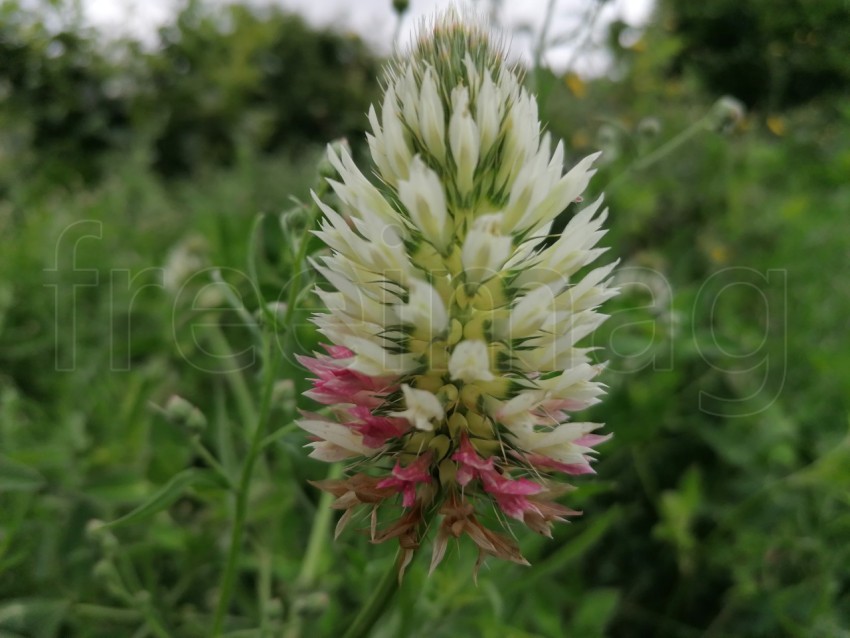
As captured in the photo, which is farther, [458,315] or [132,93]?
[132,93]

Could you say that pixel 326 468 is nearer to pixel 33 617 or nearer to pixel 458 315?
pixel 33 617

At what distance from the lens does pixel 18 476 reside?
122 cm

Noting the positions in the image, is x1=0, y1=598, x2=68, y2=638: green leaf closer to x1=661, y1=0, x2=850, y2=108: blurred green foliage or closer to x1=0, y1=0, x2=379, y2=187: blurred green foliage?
x1=0, y1=0, x2=379, y2=187: blurred green foliage

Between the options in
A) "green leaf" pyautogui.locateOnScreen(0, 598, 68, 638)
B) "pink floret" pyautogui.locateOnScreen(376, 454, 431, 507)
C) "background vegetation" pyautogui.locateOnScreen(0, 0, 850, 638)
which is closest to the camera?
"pink floret" pyautogui.locateOnScreen(376, 454, 431, 507)

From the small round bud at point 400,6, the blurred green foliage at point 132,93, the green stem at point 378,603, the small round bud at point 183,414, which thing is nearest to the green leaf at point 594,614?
the green stem at point 378,603

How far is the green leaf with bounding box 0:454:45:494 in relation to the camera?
117 centimetres

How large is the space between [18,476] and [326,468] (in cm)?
60

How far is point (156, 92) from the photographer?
518 centimetres

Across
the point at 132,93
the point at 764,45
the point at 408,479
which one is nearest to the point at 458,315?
the point at 408,479

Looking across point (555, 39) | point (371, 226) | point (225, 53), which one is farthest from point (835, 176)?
point (225, 53)

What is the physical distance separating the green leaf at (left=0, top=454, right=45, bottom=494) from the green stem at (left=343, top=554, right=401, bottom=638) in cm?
68

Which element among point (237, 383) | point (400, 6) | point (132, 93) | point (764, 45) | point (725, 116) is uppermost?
point (764, 45)

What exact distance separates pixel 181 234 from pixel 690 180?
274 cm

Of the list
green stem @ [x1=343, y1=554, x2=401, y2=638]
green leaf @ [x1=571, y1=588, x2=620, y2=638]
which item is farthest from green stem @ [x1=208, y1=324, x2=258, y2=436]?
green leaf @ [x1=571, y1=588, x2=620, y2=638]
